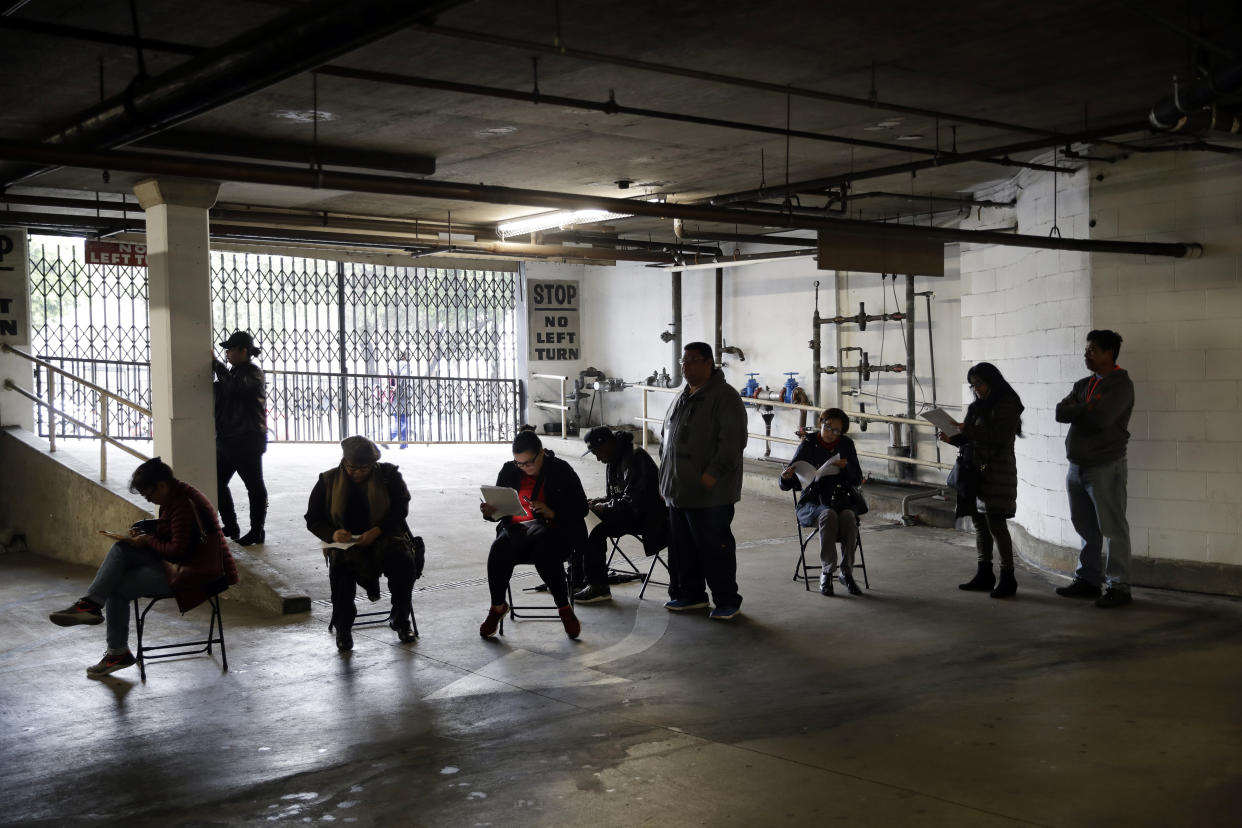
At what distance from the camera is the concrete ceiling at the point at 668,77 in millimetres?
4898

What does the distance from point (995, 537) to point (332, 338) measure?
1014 centimetres

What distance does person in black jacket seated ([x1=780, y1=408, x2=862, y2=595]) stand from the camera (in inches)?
288

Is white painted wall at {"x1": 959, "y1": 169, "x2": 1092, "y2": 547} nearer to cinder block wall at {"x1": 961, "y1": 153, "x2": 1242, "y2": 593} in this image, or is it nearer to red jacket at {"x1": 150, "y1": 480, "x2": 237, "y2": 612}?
cinder block wall at {"x1": 961, "y1": 153, "x2": 1242, "y2": 593}

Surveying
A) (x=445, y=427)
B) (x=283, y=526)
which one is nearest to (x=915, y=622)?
(x=283, y=526)

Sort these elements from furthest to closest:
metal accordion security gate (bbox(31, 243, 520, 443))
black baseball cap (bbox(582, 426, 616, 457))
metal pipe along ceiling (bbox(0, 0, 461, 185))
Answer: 1. metal accordion security gate (bbox(31, 243, 520, 443))
2. black baseball cap (bbox(582, 426, 616, 457))
3. metal pipe along ceiling (bbox(0, 0, 461, 185))

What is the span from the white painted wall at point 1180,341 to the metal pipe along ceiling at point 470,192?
0.71ft

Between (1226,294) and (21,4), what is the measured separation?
22.8 ft

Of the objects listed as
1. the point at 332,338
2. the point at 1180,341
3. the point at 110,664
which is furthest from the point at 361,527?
the point at 332,338

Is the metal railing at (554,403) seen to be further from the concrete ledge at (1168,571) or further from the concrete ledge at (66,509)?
the concrete ledge at (1168,571)

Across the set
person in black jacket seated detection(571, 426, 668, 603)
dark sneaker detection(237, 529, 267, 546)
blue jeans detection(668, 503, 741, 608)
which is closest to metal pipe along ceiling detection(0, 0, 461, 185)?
person in black jacket seated detection(571, 426, 668, 603)

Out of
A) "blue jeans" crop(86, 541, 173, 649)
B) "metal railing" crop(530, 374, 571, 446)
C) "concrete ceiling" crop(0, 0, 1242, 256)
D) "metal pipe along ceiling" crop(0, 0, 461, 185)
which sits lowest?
"blue jeans" crop(86, 541, 173, 649)

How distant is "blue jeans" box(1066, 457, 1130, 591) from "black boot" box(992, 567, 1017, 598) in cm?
43

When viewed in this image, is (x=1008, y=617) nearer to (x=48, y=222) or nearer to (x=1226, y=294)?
(x=1226, y=294)

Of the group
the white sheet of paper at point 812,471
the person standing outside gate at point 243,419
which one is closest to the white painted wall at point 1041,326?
the white sheet of paper at point 812,471
